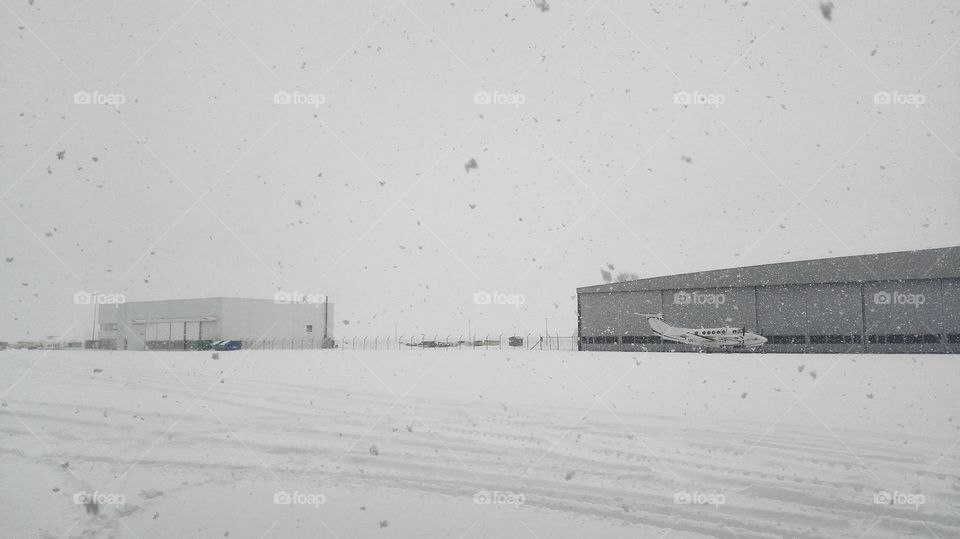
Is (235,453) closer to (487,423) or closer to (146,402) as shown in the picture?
(487,423)

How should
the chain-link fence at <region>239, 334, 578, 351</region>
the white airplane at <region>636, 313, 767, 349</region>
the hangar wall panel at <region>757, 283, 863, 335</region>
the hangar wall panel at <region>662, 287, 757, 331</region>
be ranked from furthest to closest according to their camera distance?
1. the chain-link fence at <region>239, 334, 578, 351</region>
2. the hangar wall panel at <region>662, 287, 757, 331</region>
3. the white airplane at <region>636, 313, 767, 349</region>
4. the hangar wall panel at <region>757, 283, 863, 335</region>

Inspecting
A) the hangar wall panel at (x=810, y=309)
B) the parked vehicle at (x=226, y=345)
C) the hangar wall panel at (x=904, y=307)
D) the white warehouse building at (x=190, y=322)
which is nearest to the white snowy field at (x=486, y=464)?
the hangar wall panel at (x=904, y=307)

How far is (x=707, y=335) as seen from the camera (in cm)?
2280

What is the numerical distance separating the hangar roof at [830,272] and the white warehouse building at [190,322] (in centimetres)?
2249

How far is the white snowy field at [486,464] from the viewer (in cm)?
396

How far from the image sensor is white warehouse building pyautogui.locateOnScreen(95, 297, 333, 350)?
34.4 meters

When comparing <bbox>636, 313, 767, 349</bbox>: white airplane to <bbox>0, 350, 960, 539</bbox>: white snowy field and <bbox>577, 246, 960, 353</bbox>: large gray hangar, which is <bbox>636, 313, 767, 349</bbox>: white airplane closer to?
<bbox>577, 246, 960, 353</bbox>: large gray hangar

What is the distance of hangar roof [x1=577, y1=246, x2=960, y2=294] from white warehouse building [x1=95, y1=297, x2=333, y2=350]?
885 inches

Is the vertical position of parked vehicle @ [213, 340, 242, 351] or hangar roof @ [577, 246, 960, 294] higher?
hangar roof @ [577, 246, 960, 294]

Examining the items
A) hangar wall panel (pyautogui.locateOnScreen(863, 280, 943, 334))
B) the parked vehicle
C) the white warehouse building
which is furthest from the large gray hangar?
the parked vehicle

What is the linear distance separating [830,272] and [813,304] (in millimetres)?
1369

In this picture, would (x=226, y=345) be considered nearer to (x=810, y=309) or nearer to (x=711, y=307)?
(x=711, y=307)

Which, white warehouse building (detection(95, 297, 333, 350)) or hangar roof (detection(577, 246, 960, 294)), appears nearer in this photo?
hangar roof (detection(577, 246, 960, 294))

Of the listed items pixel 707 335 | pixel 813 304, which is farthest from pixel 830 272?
pixel 707 335
